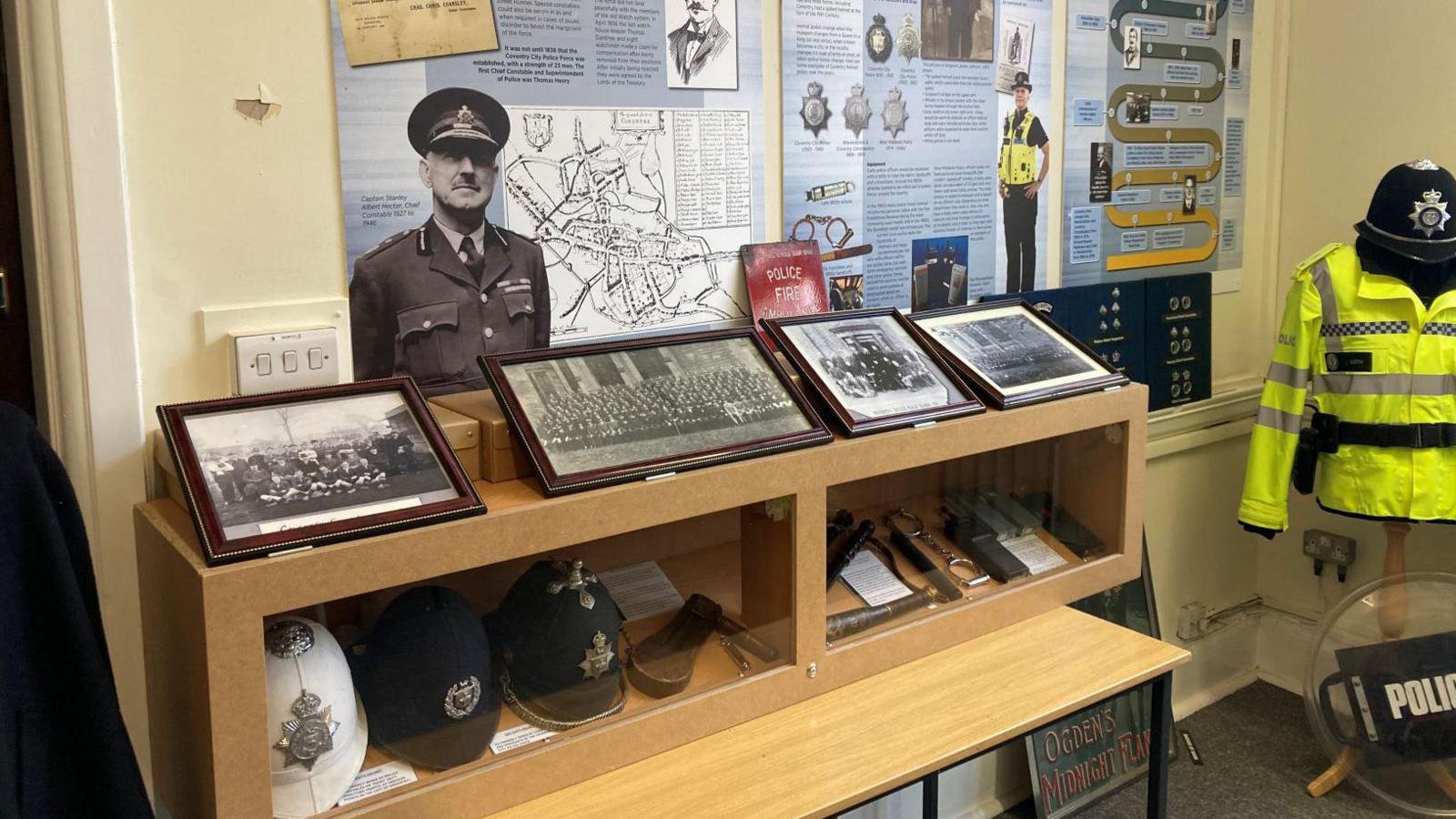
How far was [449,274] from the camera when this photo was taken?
1833 mm

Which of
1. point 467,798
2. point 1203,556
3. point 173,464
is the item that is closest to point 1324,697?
point 1203,556

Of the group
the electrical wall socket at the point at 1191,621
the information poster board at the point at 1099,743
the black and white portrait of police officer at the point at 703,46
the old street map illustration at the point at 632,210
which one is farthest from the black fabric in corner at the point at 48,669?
the electrical wall socket at the point at 1191,621

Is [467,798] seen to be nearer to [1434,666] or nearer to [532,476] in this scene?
[532,476]

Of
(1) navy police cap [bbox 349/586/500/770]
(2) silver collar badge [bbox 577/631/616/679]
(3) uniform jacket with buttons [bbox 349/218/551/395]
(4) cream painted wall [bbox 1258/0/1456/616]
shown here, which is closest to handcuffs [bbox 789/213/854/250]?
(3) uniform jacket with buttons [bbox 349/218/551/395]

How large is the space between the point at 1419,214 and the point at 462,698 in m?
2.50

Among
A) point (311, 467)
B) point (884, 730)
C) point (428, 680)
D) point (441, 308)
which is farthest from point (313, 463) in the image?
point (884, 730)

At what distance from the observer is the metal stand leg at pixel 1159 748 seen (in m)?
2.06

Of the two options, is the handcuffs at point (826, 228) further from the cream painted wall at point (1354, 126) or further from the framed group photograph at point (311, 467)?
the cream painted wall at point (1354, 126)

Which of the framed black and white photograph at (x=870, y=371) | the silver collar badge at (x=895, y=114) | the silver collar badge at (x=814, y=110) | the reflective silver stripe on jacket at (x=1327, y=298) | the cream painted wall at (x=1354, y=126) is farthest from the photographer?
the cream painted wall at (x=1354, y=126)

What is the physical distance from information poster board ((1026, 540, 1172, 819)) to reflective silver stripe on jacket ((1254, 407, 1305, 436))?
477 mm

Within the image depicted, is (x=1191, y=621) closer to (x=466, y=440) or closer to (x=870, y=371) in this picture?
(x=870, y=371)

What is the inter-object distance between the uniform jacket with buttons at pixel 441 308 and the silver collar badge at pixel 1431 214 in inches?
83.8

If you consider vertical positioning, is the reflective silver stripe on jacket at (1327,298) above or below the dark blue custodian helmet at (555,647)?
above

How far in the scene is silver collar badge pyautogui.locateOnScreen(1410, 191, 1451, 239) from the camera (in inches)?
109
